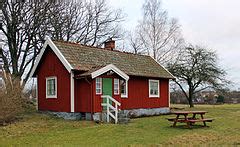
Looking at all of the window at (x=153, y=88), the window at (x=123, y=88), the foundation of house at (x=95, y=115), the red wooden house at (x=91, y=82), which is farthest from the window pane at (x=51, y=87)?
the window at (x=153, y=88)

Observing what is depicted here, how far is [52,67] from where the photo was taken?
71.8 ft

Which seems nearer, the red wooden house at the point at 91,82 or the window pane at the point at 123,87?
the red wooden house at the point at 91,82

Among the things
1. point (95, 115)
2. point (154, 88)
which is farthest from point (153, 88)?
point (95, 115)

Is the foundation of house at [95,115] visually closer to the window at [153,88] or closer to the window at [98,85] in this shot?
the window at [98,85]

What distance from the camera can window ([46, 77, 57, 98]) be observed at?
71.0ft

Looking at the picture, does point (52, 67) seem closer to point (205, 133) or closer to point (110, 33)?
point (205, 133)

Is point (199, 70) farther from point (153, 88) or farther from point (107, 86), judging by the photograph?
point (107, 86)

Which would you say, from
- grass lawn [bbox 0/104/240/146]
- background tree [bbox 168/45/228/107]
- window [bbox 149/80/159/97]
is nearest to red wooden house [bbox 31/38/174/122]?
window [bbox 149/80/159/97]

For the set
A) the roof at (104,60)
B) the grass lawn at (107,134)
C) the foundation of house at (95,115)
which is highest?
the roof at (104,60)

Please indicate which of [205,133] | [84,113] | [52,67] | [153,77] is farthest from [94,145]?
[153,77]

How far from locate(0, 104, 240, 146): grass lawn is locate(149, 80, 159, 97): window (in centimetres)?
751

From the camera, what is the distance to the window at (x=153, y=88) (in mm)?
25719

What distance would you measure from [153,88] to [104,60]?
4.96 m

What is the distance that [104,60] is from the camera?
23188mm
